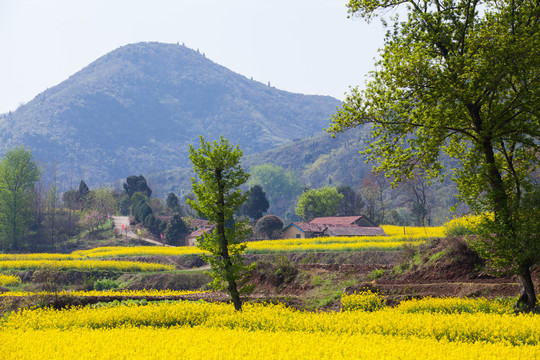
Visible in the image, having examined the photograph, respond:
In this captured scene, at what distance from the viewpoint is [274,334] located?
12844 millimetres

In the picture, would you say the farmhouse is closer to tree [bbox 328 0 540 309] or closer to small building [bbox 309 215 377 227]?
small building [bbox 309 215 377 227]

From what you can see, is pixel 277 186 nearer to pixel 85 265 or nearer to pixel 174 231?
pixel 174 231

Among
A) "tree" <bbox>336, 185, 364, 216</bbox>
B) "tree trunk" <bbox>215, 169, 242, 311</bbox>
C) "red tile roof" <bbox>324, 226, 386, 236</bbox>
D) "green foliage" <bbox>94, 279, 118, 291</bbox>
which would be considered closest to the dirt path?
"red tile roof" <bbox>324, 226, 386, 236</bbox>

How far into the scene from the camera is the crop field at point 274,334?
1044 centimetres

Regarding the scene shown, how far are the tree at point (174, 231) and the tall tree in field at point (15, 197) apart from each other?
17566 millimetres

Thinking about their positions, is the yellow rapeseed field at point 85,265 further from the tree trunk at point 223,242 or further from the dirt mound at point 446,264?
the dirt mound at point 446,264

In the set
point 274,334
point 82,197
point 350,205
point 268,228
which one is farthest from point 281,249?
point 82,197

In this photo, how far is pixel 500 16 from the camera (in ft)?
51.4

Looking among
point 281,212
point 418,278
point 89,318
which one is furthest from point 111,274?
point 281,212

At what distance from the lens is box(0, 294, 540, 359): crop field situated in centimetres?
1044

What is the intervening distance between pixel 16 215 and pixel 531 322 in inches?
2417

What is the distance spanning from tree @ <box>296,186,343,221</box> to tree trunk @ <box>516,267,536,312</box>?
7363 centimetres

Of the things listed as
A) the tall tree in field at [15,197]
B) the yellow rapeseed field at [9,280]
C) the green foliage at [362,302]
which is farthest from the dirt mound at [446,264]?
the tall tree in field at [15,197]

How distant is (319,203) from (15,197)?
49.8 metres
